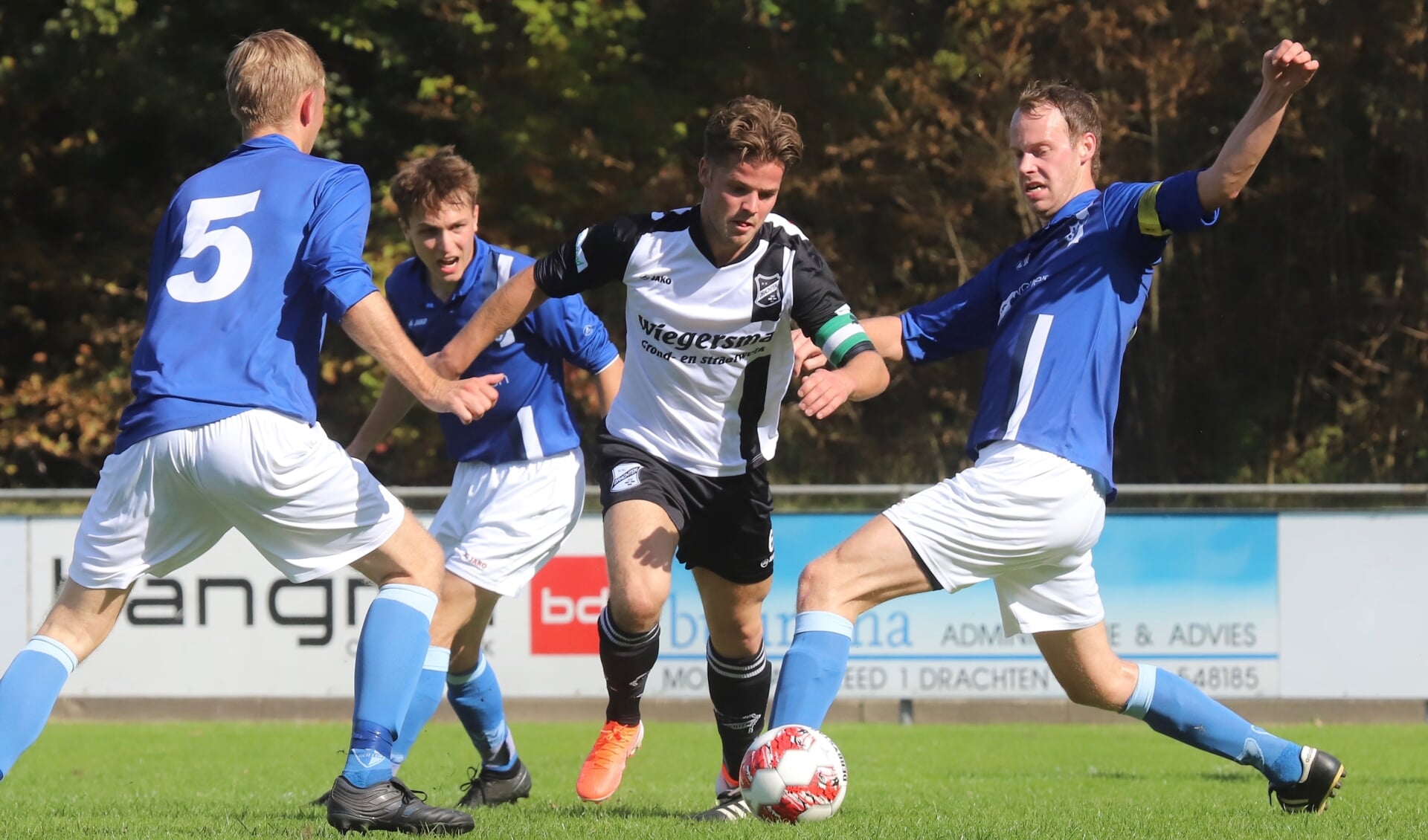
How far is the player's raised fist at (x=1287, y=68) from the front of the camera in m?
4.45

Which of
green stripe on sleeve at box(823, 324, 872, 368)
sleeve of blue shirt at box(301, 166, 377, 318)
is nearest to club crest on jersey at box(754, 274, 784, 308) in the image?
green stripe on sleeve at box(823, 324, 872, 368)

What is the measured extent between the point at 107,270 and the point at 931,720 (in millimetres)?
14266

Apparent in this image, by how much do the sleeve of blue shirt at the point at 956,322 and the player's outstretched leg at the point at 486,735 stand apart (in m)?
2.19

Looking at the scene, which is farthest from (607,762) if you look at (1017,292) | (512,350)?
(1017,292)

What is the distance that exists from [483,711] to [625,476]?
1504mm

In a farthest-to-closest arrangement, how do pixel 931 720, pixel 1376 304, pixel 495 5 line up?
pixel 495 5 < pixel 1376 304 < pixel 931 720

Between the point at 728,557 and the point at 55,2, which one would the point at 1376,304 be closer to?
the point at 728,557

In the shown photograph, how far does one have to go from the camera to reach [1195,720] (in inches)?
205

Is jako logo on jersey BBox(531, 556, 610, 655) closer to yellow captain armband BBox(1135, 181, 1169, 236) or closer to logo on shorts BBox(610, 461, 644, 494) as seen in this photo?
logo on shorts BBox(610, 461, 644, 494)

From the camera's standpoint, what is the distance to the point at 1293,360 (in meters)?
19.2

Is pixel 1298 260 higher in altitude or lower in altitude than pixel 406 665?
higher

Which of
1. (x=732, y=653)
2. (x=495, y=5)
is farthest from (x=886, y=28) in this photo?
(x=732, y=653)

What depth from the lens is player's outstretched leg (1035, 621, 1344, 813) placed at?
16.8ft

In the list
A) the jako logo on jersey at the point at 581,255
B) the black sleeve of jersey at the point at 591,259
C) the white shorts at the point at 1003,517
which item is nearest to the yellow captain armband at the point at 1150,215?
the white shorts at the point at 1003,517
